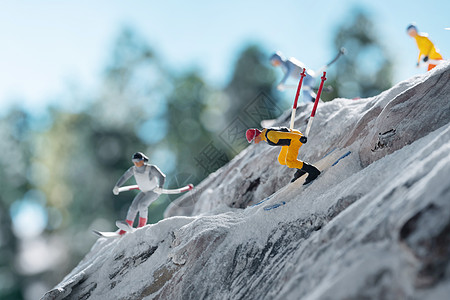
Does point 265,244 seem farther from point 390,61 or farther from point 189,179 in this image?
point 390,61

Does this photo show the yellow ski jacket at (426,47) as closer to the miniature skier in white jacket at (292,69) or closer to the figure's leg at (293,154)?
the miniature skier in white jacket at (292,69)

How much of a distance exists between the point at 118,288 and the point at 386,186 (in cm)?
374

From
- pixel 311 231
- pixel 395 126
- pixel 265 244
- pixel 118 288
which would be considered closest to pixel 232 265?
pixel 265 244

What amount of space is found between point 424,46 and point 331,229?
208 inches

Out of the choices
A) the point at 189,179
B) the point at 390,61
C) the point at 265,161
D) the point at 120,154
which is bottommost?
the point at 390,61

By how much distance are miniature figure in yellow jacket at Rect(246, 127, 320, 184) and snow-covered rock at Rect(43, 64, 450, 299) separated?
0.21 metres

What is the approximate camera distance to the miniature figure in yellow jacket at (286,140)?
544 centimetres

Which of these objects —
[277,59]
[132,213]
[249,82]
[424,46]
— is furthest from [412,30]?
[249,82]

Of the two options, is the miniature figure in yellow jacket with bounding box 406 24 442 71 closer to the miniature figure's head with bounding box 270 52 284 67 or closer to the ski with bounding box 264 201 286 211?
the miniature figure's head with bounding box 270 52 284 67

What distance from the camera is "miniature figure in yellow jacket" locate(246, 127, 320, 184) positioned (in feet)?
17.9

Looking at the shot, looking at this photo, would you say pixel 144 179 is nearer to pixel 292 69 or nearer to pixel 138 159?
pixel 138 159

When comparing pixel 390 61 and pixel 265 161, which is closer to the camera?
pixel 265 161

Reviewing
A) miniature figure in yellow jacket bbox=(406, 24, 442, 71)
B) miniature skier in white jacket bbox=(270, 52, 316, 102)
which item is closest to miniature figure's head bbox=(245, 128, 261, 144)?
miniature skier in white jacket bbox=(270, 52, 316, 102)

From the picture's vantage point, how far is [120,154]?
20.1 meters
